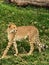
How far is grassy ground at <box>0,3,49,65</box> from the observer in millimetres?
10283

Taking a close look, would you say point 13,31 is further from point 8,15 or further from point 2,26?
point 8,15

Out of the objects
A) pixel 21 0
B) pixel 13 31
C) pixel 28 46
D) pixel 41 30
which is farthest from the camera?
pixel 21 0

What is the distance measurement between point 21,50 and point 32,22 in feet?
10.2

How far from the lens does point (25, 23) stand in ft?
46.1

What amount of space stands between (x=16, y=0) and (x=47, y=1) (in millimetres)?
1558

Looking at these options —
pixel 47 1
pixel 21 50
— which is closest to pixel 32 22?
pixel 47 1

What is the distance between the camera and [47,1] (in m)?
15.6

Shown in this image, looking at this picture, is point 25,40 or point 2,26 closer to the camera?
point 25,40

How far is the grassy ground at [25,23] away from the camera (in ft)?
33.7

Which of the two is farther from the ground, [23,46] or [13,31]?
[13,31]

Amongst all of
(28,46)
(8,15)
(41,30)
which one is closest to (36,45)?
(28,46)

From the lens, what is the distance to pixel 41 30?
1343cm

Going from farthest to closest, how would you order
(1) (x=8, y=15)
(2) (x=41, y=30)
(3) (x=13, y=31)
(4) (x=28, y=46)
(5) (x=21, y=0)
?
(5) (x=21, y=0) < (1) (x=8, y=15) < (2) (x=41, y=30) < (4) (x=28, y=46) < (3) (x=13, y=31)

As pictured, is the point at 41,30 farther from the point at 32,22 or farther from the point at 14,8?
the point at 14,8
